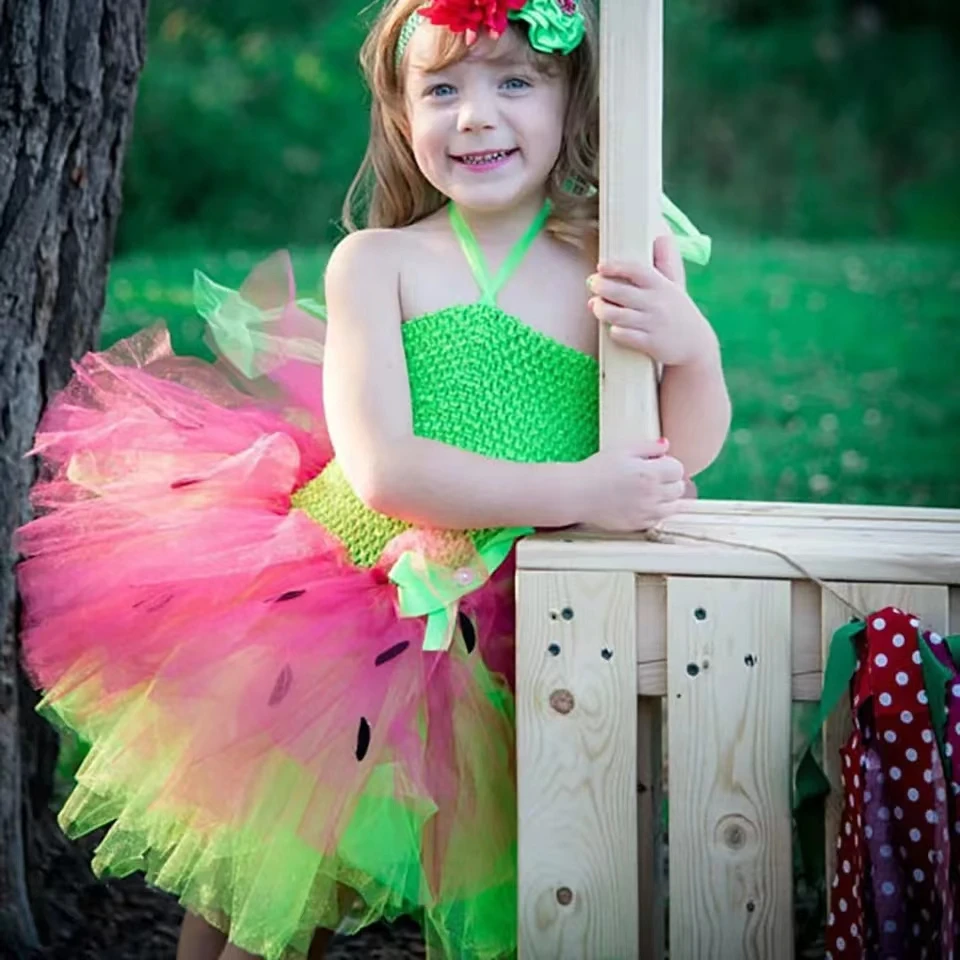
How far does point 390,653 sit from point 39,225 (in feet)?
3.29

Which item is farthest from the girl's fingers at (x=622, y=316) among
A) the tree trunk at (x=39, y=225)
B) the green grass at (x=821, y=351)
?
the green grass at (x=821, y=351)

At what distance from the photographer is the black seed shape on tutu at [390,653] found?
1.83m

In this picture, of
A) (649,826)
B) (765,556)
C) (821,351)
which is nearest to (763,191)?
(821,351)

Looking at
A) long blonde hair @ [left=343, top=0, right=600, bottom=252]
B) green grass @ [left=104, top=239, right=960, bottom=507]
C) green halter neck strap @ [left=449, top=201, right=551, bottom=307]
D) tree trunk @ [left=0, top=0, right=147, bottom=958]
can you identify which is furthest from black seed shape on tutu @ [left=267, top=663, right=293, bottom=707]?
green grass @ [left=104, top=239, right=960, bottom=507]

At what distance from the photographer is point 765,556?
173 cm

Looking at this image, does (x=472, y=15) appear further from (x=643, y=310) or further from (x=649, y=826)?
(x=649, y=826)

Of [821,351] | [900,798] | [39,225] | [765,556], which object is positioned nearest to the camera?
[900,798]

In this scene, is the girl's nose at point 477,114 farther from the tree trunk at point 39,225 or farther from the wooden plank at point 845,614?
the tree trunk at point 39,225

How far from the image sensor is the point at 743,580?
5.69 feet

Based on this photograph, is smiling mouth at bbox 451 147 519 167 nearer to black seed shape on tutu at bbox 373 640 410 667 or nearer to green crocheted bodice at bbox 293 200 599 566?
green crocheted bodice at bbox 293 200 599 566

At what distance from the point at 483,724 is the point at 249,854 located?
0.30 metres

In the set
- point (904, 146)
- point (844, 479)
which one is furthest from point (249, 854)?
point (904, 146)

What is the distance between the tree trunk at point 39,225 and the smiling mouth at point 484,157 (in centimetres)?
82

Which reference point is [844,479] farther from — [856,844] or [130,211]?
[856,844]
